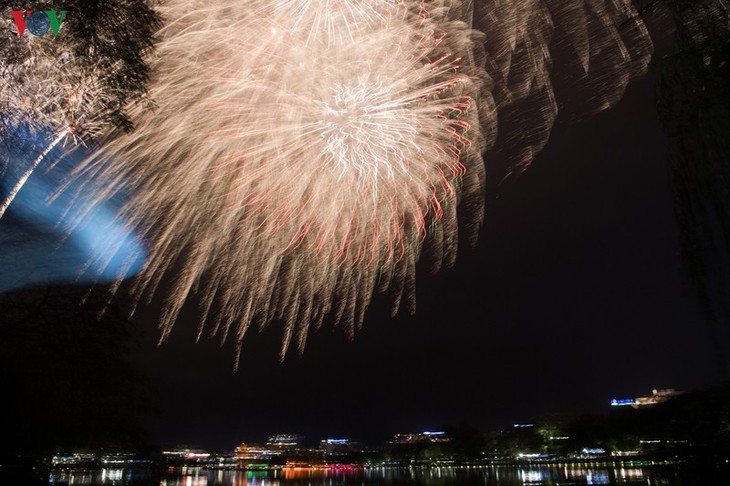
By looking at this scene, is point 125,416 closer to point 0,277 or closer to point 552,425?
point 0,277

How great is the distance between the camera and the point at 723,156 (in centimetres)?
328

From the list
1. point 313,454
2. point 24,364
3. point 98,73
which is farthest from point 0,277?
point 313,454

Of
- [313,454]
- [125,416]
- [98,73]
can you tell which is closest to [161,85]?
[98,73]

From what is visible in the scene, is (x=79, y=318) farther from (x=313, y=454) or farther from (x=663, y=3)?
(x=313, y=454)

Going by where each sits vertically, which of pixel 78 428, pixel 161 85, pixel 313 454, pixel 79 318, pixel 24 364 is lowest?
pixel 313 454

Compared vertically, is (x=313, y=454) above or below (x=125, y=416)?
below

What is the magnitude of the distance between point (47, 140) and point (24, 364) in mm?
5499

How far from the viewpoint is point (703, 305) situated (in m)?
3.61

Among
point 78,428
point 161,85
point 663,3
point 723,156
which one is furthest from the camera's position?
point 78,428

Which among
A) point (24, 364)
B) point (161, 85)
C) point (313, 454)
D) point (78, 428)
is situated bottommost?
point (313, 454)

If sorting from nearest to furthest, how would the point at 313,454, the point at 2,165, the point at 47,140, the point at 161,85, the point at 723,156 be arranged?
1. the point at 723,156
2. the point at 47,140
3. the point at 2,165
4. the point at 161,85
5. the point at 313,454

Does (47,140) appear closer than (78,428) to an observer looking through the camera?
Yes

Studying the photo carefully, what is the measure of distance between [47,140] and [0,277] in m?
4.40

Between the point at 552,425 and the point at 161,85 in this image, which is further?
the point at 552,425
